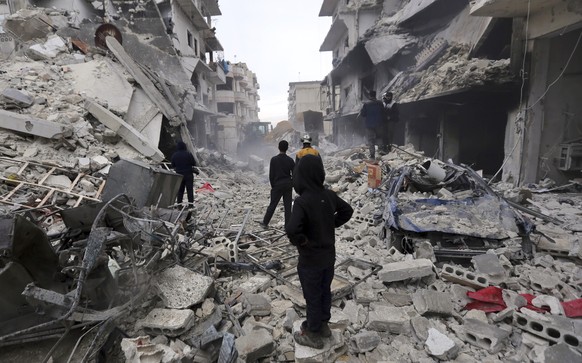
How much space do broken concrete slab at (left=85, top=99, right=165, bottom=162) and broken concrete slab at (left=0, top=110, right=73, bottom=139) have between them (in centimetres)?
161

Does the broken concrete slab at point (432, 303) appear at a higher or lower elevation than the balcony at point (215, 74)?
lower

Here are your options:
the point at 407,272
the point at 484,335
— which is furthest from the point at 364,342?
the point at 407,272

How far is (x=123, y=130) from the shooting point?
29.8ft

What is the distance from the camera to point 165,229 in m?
3.59

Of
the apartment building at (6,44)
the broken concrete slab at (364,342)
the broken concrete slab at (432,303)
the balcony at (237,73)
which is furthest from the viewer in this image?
the balcony at (237,73)

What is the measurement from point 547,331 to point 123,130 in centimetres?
1011

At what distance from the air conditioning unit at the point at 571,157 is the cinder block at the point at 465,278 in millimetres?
6313

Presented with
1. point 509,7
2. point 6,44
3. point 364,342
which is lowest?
point 364,342

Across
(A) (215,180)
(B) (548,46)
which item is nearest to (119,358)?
(A) (215,180)

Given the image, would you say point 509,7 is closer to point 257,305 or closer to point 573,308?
point 573,308

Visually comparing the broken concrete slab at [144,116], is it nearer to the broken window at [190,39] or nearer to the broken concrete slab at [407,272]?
the broken concrete slab at [407,272]

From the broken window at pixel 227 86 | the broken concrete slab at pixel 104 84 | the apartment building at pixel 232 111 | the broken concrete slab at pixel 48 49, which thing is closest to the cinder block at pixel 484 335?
the broken concrete slab at pixel 104 84

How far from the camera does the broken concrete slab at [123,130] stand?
903 cm

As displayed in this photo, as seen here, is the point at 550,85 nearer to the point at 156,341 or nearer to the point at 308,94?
the point at 156,341
